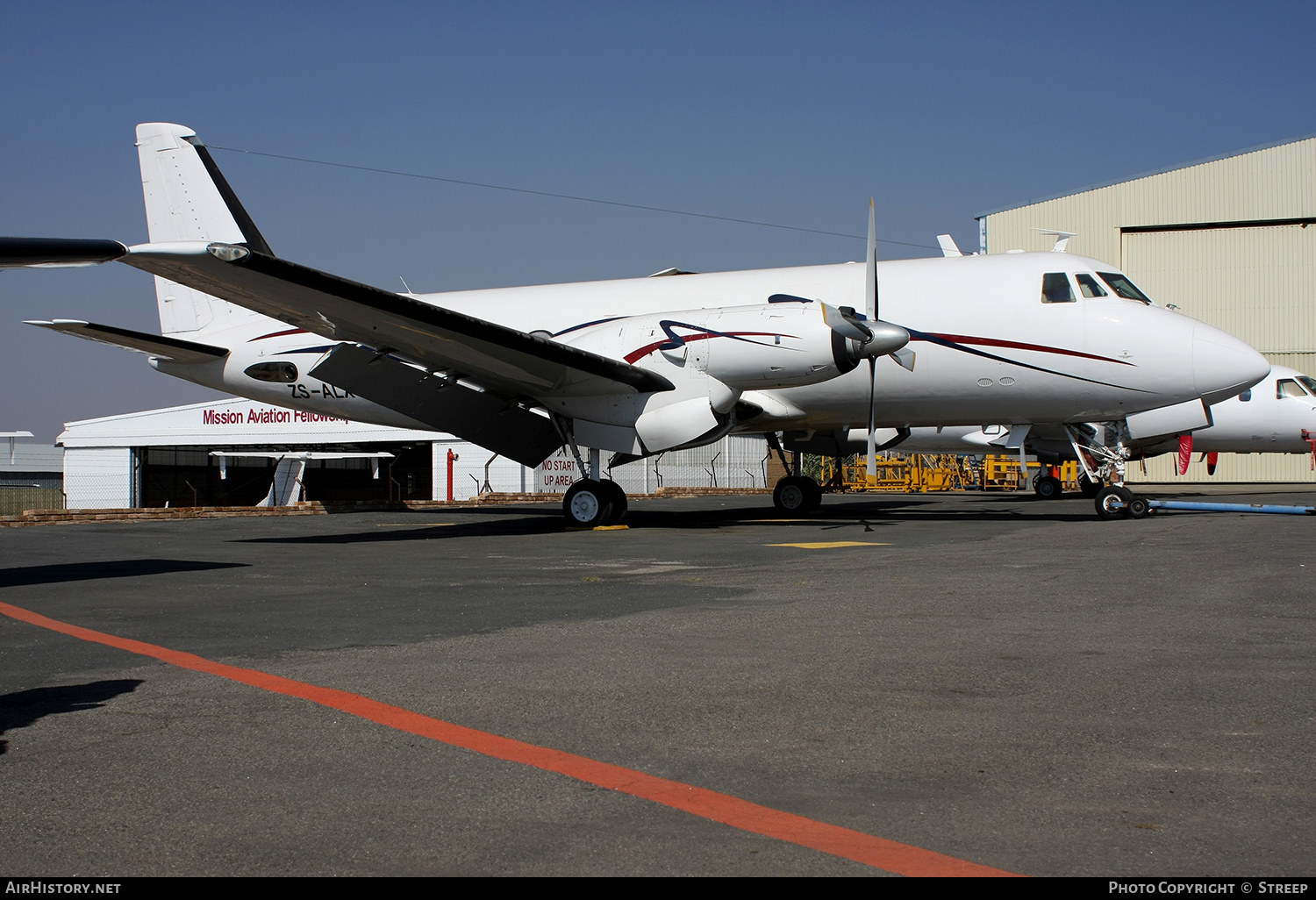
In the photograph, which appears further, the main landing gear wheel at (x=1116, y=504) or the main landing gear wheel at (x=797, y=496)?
the main landing gear wheel at (x=797, y=496)

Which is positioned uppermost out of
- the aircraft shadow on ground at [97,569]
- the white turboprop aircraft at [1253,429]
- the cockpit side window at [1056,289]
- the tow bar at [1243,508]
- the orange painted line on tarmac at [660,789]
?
the cockpit side window at [1056,289]

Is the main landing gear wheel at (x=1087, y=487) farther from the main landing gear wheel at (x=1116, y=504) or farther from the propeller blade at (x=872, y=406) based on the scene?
the propeller blade at (x=872, y=406)

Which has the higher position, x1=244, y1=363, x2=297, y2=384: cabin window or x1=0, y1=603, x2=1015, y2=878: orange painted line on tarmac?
x1=244, y1=363, x2=297, y2=384: cabin window

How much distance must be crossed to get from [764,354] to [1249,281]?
1321 inches

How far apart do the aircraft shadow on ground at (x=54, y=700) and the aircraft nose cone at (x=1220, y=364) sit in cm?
1442

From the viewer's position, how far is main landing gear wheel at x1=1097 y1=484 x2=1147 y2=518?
16.1 m

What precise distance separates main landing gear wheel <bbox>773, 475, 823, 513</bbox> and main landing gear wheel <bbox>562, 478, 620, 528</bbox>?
4.31 metres

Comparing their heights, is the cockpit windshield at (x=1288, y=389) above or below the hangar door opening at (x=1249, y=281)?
below

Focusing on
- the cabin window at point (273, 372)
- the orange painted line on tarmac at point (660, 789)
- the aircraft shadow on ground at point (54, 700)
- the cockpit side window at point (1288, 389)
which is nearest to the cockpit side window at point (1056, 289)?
the cabin window at point (273, 372)

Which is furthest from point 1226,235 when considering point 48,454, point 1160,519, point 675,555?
point 48,454

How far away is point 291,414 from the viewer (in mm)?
45031

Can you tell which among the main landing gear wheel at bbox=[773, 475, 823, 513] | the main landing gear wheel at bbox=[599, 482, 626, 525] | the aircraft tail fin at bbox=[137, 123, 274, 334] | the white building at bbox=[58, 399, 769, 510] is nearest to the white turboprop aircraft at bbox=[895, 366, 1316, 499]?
the main landing gear wheel at bbox=[773, 475, 823, 513]

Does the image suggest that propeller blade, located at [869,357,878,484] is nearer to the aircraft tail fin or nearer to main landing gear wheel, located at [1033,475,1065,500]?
the aircraft tail fin

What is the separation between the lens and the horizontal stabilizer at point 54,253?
6.53 m
